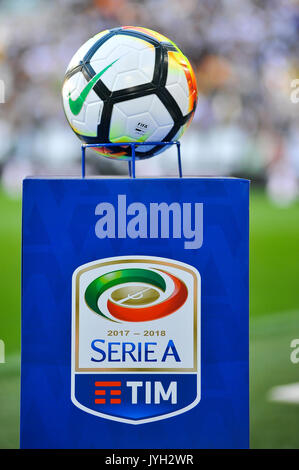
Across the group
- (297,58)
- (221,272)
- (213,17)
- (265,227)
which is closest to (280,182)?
(265,227)

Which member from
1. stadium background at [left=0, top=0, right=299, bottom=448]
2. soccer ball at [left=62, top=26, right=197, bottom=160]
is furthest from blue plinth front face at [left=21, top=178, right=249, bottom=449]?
stadium background at [left=0, top=0, right=299, bottom=448]

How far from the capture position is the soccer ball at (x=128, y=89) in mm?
1732

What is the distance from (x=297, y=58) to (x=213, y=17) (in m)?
0.88

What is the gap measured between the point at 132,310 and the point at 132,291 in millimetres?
56

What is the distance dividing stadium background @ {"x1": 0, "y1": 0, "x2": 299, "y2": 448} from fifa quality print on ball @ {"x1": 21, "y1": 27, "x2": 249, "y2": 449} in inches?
119

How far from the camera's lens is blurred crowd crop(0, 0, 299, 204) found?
5.26 meters

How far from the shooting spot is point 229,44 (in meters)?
5.69

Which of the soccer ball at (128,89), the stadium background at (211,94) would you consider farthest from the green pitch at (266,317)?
the soccer ball at (128,89)

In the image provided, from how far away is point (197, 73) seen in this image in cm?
562

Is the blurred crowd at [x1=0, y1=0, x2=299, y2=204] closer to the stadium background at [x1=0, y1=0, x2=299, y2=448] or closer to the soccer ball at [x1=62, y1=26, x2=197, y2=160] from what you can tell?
the stadium background at [x1=0, y1=0, x2=299, y2=448]

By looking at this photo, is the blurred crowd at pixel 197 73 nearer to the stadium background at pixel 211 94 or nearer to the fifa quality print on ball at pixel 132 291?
the stadium background at pixel 211 94

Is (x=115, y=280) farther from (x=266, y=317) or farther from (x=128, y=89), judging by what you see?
(x=266, y=317)

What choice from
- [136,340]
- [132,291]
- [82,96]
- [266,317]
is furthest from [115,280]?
[266,317]

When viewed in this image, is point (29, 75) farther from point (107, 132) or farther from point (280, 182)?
point (107, 132)
